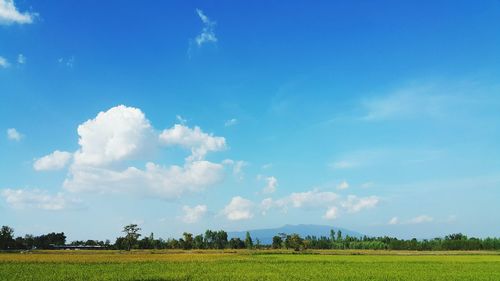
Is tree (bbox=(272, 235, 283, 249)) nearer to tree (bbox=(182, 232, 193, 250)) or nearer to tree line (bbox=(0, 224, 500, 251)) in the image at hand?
tree line (bbox=(0, 224, 500, 251))

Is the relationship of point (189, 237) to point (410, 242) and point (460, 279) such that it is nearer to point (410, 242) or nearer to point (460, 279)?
point (410, 242)

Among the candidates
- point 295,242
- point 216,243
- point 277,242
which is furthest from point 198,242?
point 295,242

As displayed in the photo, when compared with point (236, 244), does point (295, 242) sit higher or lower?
higher

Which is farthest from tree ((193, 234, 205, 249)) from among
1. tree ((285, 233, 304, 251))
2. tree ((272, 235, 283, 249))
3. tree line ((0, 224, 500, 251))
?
tree ((285, 233, 304, 251))

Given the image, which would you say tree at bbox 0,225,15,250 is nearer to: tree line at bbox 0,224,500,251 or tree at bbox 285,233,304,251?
tree line at bbox 0,224,500,251

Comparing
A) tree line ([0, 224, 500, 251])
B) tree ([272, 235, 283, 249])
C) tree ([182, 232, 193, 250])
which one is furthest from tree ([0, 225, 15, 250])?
tree ([272, 235, 283, 249])

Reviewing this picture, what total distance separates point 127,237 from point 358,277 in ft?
367

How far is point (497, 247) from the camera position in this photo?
149 meters

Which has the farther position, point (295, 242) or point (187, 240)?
point (187, 240)

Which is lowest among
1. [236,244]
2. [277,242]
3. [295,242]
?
[236,244]

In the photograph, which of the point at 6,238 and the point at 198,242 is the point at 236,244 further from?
the point at 6,238

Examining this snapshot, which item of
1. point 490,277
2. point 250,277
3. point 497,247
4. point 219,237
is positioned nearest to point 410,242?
point 497,247

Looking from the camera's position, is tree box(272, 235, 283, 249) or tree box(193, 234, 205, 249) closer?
tree box(272, 235, 283, 249)

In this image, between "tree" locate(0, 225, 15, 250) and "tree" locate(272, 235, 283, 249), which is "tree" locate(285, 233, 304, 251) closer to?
"tree" locate(272, 235, 283, 249)
